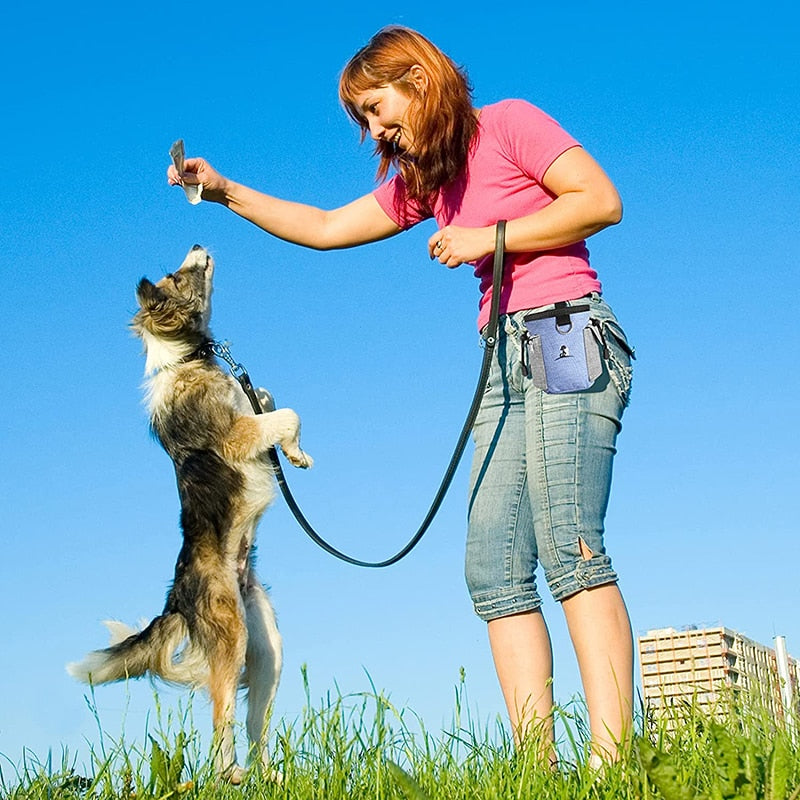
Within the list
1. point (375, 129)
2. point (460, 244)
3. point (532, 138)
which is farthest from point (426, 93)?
point (460, 244)

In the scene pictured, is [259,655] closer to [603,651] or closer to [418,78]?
[603,651]

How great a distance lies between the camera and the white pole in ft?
10.8

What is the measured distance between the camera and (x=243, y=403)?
19.9ft

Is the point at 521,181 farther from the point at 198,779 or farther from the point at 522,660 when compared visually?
the point at 198,779

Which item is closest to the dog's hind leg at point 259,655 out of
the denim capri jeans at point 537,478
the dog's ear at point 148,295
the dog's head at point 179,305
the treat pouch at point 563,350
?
the dog's head at point 179,305

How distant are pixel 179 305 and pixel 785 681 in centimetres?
397

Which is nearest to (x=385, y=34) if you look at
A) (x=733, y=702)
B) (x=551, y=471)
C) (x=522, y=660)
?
(x=551, y=471)

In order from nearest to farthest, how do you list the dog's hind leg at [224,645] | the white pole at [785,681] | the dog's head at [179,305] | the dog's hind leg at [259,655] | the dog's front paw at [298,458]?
the white pole at [785,681] → the dog's hind leg at [224,645] → the dog's hind leg at [259,655] → the dog's front paw at [298,458] → the dog's head at [179,305]

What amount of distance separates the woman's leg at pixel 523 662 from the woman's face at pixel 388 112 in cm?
177

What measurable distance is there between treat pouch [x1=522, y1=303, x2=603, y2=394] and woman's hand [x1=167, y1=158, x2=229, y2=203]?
69.1 inches

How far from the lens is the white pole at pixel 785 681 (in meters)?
3.29

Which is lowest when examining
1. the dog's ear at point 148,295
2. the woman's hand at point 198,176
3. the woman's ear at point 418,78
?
the woman's ear at point 418,78

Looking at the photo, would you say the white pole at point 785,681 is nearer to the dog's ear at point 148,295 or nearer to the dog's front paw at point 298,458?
the dog's front paw at point 298,458

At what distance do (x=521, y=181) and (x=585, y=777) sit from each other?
2.07 metres
